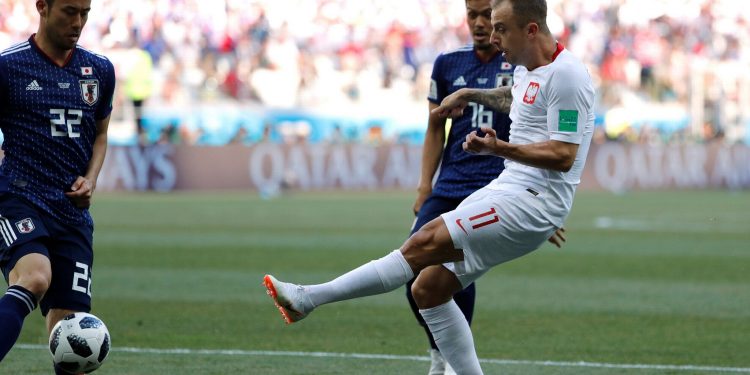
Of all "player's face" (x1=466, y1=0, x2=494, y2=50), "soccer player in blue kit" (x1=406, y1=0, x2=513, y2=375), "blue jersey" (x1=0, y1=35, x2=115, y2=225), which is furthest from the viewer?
"soccer player in blue kit" (x1=406, y1=0, x2=513, y2=375)

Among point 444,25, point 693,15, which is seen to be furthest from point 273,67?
point 693,15

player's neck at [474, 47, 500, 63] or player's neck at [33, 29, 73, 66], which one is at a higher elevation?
player's neck at [33, 29, 73, 66]

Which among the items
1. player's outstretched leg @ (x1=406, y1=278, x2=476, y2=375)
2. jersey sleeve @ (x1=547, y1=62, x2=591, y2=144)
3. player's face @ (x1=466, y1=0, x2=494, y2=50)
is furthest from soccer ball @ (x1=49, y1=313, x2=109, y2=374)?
player's face @ (x1=466, y1=0, x2=494, y2=50)

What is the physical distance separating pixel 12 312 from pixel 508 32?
2.51 metres

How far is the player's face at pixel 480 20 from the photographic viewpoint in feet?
21.7

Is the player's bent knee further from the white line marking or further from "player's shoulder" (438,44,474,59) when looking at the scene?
"player's shoulder" (438,44,474,59)

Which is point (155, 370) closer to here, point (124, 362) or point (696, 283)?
point (124, 362)

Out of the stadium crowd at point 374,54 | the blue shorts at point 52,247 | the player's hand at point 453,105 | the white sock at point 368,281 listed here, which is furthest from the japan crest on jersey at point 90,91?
the stadium crowd at point 374,54

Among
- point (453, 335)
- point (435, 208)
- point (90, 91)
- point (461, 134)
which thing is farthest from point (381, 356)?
point (90, 91)

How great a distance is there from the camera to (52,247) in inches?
220

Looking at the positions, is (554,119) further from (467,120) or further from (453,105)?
(467,120)

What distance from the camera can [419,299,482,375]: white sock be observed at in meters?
5.72

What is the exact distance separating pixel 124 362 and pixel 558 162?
3270 millimetres

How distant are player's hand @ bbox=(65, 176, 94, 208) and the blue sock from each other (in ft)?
1.86
